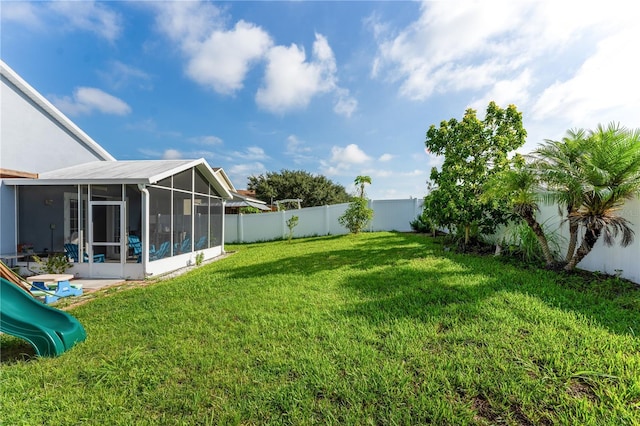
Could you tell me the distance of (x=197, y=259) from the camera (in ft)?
32.4

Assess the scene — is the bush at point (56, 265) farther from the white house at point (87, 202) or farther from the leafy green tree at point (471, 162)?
the leafy green tree at point (471, 162)

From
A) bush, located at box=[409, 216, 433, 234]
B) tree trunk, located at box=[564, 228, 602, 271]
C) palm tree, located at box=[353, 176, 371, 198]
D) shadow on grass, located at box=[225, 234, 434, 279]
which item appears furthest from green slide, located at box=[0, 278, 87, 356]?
bush, located at box=[409, 216, 433, 234]

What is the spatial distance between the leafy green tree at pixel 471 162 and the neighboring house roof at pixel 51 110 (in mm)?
14481

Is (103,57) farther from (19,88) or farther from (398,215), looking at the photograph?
(398,215)

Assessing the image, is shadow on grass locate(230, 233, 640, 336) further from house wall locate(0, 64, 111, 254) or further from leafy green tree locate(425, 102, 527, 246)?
house wall locate(0, 64, 111, 254)

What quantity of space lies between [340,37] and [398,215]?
1044cm

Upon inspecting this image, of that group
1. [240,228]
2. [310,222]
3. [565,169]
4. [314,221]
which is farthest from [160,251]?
[565,169]

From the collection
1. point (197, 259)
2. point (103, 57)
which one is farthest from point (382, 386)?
point (103, 57)

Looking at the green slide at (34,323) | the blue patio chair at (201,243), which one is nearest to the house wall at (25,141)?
the blue patio chair at (201,243)

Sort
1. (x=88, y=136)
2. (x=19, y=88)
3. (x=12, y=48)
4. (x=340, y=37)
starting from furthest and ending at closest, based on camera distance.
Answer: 1. (x=88, y=136)
2. (x=19, y=88)
3. (x=340, y=37)
4. (x=12, y=48)

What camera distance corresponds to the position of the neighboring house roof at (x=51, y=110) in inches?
360

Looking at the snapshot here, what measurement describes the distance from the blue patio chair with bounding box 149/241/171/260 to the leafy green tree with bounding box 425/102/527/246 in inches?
338

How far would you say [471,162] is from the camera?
8734mm

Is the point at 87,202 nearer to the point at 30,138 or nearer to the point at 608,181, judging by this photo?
the point at 30,138
